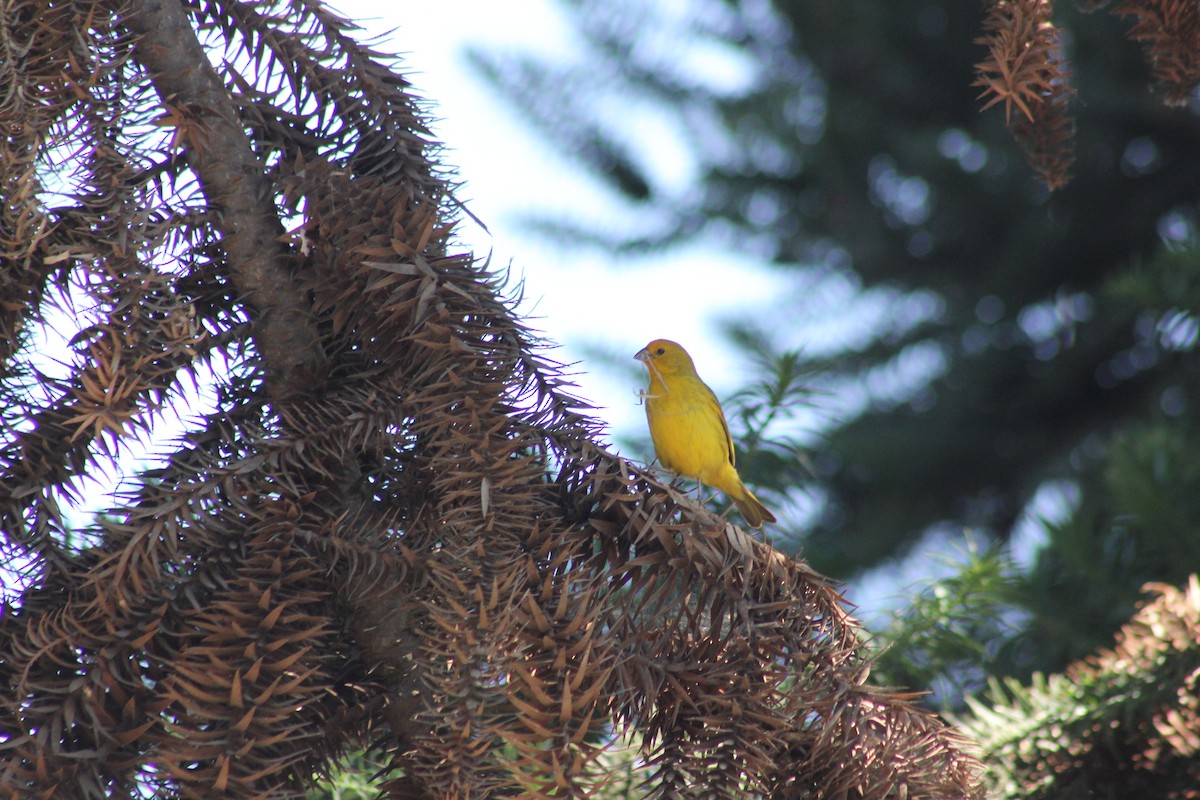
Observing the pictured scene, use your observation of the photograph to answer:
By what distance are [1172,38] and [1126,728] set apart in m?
0.71

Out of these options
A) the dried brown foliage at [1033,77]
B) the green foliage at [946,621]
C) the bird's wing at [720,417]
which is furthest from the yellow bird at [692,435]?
the dried brown foliage at [1033,77]

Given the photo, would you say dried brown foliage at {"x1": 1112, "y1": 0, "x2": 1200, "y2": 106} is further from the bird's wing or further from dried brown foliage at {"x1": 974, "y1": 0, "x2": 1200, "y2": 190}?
the bird's wing

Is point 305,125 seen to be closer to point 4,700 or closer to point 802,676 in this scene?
point 4,700

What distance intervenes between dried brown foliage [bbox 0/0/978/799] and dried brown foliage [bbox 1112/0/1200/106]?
662 millimetres

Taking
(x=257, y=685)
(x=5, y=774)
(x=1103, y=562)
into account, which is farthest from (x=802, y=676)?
(x=1103, y=562)

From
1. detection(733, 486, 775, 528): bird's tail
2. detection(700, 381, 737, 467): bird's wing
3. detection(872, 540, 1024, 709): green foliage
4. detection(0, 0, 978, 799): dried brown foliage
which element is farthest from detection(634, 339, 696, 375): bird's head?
detection(0, 0, 978, 799): dried brown foliage

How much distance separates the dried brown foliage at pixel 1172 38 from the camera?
102 cm

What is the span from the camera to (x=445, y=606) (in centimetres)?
73

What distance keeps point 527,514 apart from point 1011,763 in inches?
29.3

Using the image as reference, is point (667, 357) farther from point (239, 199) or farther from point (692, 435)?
point (239, 199)

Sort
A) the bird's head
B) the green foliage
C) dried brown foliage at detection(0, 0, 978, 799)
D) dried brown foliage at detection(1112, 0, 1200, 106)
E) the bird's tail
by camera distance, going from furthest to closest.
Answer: the bird's head
the bird's tail
the green foliage
dried brown foliage at detection(1112, 0, 1200, 106)
dried brown foliage at detection(0, 0, 978, 799)

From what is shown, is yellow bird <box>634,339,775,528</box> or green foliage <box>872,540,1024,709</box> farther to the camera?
yellow bird <box>634,339,775,528</box>

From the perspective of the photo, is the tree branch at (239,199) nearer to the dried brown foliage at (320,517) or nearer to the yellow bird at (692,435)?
the dried brown foliage at (320,517)

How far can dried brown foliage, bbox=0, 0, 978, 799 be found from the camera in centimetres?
68
